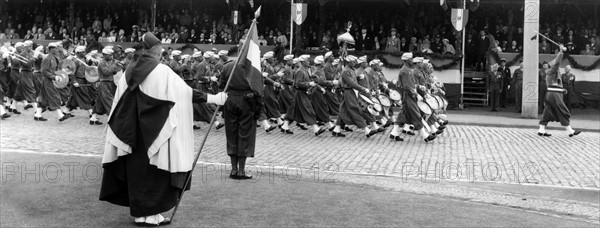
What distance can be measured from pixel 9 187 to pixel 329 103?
33.3 feet

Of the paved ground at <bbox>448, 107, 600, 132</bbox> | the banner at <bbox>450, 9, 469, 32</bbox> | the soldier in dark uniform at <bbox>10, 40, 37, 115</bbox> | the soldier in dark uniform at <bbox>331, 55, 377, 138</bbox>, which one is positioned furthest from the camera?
the banner at <bbox>450, 9, 469, 32</bbox>

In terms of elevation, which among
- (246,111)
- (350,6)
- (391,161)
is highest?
(350,6)

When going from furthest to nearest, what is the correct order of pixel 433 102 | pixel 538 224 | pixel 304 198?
pixel 433 102 → pixel 304 198 → pixel 538 224

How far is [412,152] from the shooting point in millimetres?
14094

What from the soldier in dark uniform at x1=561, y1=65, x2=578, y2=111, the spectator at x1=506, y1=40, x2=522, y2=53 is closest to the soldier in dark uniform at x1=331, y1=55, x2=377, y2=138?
the soldier in dark uniform at x1=561, y1=65, x2=578, y2=111

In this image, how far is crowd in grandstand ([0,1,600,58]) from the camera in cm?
2709

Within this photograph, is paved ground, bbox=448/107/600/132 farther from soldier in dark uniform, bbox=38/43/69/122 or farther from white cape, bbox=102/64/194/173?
white cape, bbox=102/64/194/173

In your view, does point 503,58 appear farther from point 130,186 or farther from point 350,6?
point 130,186

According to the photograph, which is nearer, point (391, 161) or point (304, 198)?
point (304, 198)

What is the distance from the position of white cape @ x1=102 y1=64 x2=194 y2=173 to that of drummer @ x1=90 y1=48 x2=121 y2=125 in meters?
10.8

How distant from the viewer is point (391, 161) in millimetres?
12664

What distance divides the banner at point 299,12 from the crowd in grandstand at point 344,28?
149 centimetres

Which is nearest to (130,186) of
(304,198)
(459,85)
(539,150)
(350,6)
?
(304,198)

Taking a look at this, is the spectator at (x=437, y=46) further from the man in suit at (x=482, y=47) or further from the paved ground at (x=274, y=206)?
the paved ground at (x=274, y=206)
